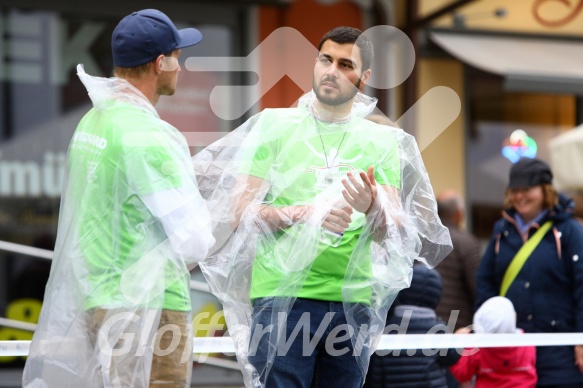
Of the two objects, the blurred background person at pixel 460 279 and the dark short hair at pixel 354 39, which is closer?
the dark short hair at pixel 354 39

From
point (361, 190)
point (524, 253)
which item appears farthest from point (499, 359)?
point (361, 190)

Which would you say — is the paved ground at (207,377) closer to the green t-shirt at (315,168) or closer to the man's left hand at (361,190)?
the green t-shirt at (315,168)

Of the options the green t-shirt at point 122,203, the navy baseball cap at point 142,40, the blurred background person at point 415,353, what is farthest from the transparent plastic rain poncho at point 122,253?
the blurred background person at point 415,353

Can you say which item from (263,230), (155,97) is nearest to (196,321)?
(263,230)

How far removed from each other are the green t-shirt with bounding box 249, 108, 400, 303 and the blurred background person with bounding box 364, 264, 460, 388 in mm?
1245

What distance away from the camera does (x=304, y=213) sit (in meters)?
4.03

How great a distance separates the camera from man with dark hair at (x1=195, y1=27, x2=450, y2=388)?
13.2 ft

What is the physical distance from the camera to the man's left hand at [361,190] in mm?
3807

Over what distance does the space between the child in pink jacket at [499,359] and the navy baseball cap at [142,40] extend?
254 cm

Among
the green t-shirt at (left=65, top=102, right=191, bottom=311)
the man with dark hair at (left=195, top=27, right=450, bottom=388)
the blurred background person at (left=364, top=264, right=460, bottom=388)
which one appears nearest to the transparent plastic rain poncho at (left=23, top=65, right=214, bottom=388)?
the green t-shirt at (left=65, top=102, right=191, bottom=311)

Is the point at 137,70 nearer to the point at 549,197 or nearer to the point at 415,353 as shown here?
the point at 415,353

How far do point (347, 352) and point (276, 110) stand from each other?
100 centimetres

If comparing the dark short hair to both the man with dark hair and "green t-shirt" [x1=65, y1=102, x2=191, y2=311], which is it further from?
"green t-shirt" [x1=65, y1=102, x2=191, y2=311]

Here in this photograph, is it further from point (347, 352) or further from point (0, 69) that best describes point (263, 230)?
point (0, 69)
